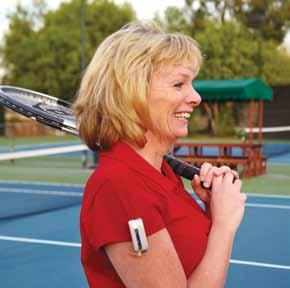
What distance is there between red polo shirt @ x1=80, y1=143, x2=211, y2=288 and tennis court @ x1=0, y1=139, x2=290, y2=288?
3164mm

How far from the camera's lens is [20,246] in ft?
19.1

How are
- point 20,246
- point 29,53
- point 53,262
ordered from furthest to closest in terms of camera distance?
point 29,53
point 20,246
point 53,262

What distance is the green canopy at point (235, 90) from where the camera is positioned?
12.1 meters

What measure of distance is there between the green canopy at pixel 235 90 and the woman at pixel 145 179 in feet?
35.0

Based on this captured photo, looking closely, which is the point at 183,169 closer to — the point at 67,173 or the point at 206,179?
the point at 206,179

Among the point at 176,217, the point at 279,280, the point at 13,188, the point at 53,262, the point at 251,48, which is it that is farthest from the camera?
the point at 251,48

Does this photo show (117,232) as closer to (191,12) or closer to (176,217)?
(176,217)

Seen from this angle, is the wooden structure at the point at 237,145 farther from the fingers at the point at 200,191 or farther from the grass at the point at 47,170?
the fingers at the point at 200,191

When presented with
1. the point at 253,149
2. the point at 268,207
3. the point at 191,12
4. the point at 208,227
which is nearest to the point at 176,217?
the point at 208,227

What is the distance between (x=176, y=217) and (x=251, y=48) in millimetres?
30320

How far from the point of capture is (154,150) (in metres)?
1.50

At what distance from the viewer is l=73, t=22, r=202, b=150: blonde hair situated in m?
1.40

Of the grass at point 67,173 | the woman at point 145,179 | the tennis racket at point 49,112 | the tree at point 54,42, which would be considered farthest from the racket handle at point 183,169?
the tree at point 54,42

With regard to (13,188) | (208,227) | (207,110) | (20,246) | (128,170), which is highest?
(128,170)
